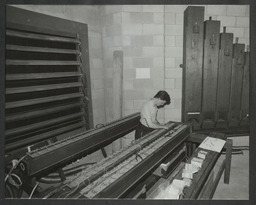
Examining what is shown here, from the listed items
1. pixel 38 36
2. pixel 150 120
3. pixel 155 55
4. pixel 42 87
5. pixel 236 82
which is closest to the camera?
pixel 38 36

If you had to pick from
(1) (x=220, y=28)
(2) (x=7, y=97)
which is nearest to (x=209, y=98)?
(1) (x=220, y=28)

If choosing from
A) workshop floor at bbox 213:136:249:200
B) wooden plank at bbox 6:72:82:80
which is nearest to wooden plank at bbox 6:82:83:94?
wooden plank at bbox 6:72:82:80

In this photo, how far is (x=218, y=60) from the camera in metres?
3.48

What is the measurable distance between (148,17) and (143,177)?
8.85 ft

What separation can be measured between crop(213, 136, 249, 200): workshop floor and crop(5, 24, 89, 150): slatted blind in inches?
106

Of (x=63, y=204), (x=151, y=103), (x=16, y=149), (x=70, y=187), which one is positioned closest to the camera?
(x=70, y=187)

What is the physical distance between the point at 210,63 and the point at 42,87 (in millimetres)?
2892

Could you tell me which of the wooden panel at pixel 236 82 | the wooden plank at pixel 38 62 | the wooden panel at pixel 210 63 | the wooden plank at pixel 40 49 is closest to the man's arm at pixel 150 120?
the wooden panel at pixel 210 63

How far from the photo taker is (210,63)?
3486 millimetres

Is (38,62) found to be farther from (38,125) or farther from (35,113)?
(38,125)

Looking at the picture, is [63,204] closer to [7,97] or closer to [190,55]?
[7,97]

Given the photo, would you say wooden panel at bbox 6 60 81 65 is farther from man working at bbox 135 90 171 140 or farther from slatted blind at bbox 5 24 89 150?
man working at bbox 135 90 171 140

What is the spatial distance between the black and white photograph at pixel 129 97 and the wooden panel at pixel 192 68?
2cm

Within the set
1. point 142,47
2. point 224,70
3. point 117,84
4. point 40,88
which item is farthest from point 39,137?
point 224,70
